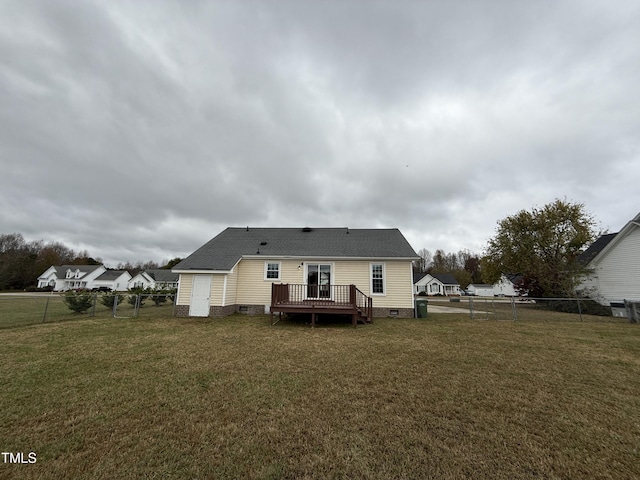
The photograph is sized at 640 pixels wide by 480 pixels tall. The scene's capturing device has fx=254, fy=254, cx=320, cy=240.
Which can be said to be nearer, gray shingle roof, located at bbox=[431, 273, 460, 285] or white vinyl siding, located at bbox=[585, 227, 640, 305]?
white vinyl siding, located at bbox=[585, 227, 640, 305]

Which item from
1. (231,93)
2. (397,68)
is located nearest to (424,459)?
(397,68)

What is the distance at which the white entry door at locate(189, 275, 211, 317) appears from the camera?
43.1ft

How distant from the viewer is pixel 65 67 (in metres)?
10.2

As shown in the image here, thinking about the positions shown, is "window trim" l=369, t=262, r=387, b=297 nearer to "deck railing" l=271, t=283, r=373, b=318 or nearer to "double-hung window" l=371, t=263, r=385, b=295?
"double-hung window" l=371, t=263, r=385, b=295

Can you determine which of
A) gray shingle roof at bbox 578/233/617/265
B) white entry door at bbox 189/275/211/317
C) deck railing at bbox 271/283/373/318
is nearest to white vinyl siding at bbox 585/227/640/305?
gray shingle roof at bbox 578/233/617/265

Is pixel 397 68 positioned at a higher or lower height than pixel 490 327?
higher

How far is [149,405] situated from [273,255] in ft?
34.9

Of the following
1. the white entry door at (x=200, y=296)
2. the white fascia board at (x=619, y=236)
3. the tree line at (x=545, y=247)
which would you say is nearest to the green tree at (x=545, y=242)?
the tree line at (x=545, y=247)

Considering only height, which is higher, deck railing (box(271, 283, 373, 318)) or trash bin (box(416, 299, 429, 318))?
deck railing (box(271, 283, 373, 318))

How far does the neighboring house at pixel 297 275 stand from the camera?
43.6ft

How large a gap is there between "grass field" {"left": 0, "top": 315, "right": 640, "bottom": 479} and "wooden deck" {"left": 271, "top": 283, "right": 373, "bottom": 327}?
3.39 meters

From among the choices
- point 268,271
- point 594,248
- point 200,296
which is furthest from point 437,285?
point 200,296

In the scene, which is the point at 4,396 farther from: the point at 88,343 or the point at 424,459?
the point at 424,459

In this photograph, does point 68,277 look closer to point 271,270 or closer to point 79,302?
point 79,302
